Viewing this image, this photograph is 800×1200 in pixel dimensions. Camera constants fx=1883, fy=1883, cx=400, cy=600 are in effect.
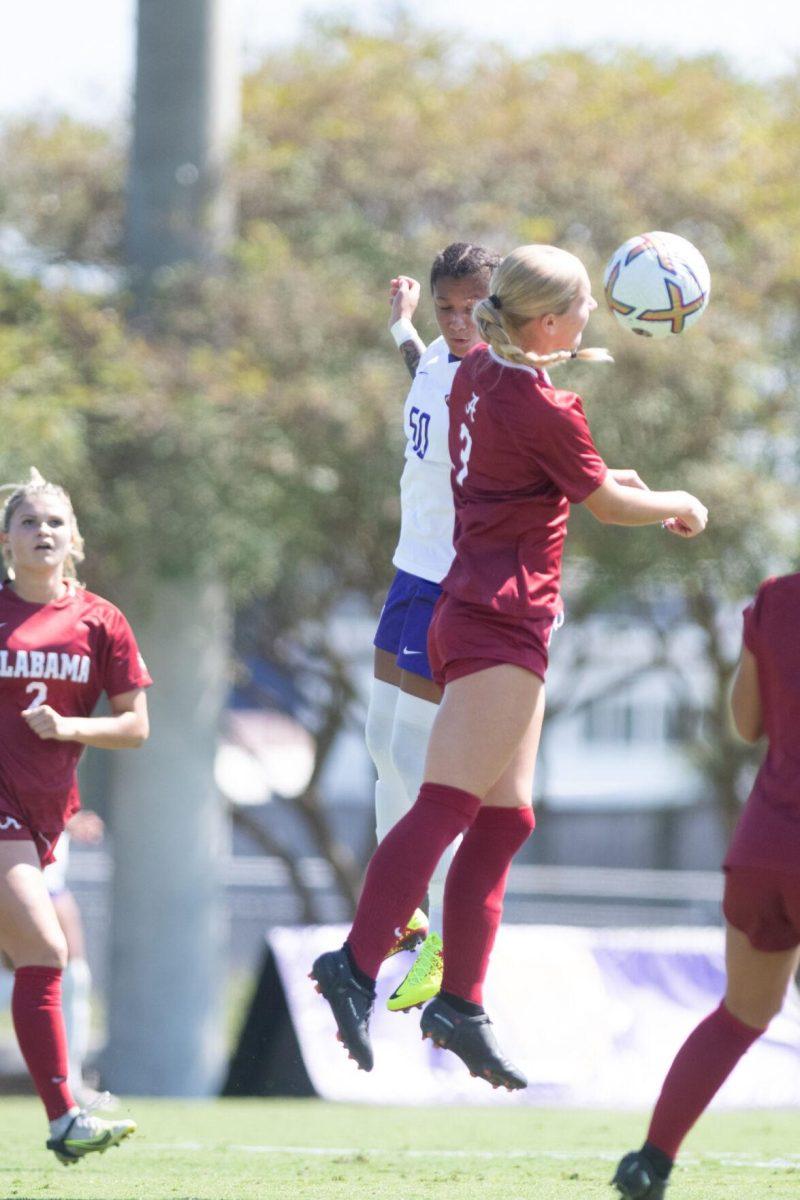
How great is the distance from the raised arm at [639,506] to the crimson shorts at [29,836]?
2.16 m

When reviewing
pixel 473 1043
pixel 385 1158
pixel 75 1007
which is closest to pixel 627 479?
pixel 473 1043

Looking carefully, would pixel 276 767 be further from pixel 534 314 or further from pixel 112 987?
pixel 534 314

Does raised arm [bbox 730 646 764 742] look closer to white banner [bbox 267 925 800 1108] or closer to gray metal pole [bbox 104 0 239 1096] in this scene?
white banner [bbox 267 925 800 1108]

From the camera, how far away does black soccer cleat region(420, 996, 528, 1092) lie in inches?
208

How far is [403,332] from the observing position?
22.0 feet

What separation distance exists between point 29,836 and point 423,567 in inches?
61.6

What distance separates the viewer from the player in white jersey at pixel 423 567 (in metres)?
6.21

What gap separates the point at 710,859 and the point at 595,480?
24.7m

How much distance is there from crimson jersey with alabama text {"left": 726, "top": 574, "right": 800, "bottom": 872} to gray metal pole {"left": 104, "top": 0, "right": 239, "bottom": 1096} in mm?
10966

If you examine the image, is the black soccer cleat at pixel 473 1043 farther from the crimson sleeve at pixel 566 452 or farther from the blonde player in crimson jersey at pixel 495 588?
the crimson sleeve at pixel 566 452

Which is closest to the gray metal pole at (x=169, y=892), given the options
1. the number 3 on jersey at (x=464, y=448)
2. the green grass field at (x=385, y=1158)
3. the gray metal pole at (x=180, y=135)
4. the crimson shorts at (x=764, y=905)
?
the gray metal pole at (x=180, y=135)

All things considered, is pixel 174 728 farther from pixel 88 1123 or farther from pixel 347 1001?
pixel 347 1001

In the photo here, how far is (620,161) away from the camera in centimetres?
1596

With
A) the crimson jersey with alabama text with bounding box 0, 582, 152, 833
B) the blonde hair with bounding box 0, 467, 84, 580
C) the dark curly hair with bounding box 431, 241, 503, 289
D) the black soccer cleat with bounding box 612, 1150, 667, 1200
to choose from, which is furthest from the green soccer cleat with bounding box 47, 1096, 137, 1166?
the dark curly hair with bounding box 431, 241, 503, 289
